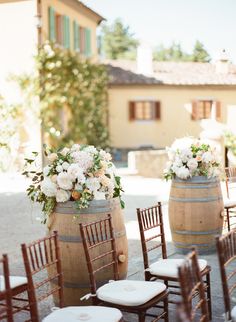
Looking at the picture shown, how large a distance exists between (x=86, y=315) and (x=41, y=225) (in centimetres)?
539

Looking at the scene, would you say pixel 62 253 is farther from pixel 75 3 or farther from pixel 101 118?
pixel 101 118

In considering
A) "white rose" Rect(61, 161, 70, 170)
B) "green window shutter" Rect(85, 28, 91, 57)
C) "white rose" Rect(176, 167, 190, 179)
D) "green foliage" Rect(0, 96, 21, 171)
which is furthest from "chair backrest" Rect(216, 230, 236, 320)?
"green window shutter" Rect(85, 28, 91, 57)

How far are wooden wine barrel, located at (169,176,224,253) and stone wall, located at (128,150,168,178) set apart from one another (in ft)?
27.5

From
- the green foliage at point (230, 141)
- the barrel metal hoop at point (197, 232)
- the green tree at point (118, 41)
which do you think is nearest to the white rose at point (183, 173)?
the barrel metal hoop at point (197, 232)

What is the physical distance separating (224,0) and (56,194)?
50.3ft

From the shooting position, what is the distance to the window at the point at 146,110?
72.6ft

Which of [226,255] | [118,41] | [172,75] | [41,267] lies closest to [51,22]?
[172,75]

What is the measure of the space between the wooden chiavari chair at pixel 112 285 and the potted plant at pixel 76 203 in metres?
0.11

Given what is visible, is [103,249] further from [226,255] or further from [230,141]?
[230,141]

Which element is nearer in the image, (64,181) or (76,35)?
(64,181)

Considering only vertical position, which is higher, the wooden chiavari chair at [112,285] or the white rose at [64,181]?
the white rose at [64,181]

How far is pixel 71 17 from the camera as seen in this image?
1758cm

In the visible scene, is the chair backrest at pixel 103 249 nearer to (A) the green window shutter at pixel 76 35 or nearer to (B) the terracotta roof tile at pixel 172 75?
(A) the green window shutter at pixel 76 35

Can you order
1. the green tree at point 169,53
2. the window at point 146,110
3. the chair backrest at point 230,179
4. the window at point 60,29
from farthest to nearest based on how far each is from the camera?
the green tree at point 169,53 < the window at point 146,110 < the window at point 60,29 < the chair backrest at point 230,179
